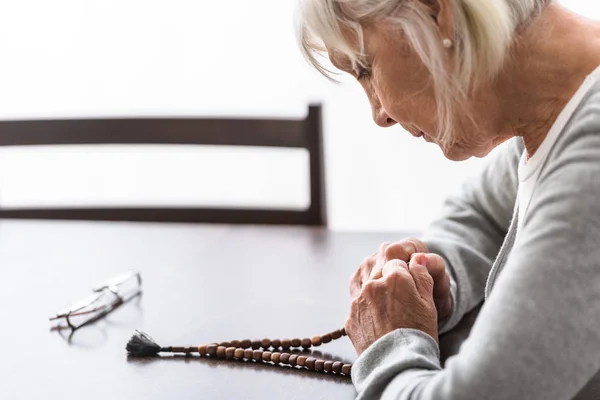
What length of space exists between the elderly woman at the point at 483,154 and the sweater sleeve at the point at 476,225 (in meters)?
0.07

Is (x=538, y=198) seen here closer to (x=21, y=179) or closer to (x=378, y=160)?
(x=378, y=160)

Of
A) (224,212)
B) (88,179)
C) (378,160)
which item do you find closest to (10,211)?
(224,212)

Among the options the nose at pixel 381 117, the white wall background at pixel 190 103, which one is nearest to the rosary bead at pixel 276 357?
the nose at pixel 381 117

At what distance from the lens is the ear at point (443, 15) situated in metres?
1.01

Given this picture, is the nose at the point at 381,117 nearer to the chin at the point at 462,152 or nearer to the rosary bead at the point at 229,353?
the chin at the point at 462,152

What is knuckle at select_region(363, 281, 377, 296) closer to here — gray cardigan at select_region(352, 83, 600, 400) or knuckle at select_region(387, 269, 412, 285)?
knuckle at select_region(387, 269, 412, 285)

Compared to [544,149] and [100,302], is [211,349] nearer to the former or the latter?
[100,302]

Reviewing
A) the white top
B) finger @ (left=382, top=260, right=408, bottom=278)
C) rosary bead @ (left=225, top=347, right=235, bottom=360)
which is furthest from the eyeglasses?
the white top

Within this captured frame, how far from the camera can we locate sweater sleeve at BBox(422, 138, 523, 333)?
1.42 metres

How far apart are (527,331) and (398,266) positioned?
372mm

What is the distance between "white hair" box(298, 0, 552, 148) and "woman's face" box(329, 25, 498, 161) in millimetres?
17

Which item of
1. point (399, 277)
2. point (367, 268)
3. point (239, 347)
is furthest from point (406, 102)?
point (239, 347)

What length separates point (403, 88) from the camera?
3.68 ft

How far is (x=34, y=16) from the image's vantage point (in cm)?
303
